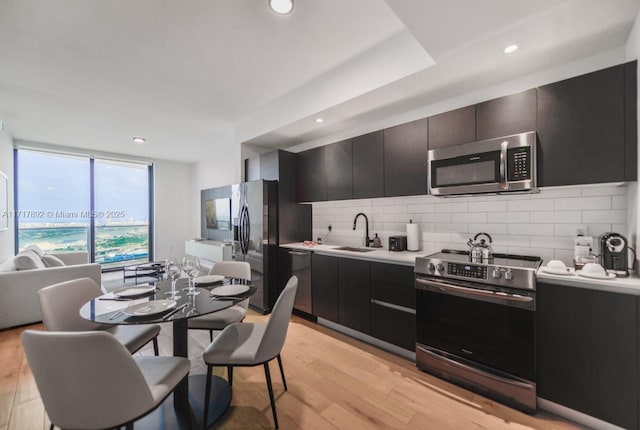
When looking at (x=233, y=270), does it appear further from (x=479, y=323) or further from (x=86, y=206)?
(x=86, y=206)

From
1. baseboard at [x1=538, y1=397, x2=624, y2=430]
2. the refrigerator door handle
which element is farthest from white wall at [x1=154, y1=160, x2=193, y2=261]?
baseboard at [x1=538, y1=397, x2=624, y2=430]

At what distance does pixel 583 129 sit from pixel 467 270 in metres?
1.22

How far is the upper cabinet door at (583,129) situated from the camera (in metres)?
1.71

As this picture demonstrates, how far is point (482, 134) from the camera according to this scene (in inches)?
86.7

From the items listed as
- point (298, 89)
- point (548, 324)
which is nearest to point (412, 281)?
point (548, 324)

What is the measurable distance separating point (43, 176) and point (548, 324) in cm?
791

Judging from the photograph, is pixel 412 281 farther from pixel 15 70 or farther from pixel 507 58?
pixel 15 70

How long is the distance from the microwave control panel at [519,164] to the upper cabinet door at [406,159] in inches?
26.6

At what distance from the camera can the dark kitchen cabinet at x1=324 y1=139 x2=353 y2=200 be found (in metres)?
3.16

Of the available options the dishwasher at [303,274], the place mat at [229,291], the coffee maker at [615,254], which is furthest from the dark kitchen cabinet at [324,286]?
the coffee maker at [615,254]

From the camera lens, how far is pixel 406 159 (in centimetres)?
267

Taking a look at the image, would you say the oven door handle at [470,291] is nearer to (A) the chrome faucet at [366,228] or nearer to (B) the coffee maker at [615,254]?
(B) the coffee maker at [615,254]

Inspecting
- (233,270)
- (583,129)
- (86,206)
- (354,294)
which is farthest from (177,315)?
(86,206)

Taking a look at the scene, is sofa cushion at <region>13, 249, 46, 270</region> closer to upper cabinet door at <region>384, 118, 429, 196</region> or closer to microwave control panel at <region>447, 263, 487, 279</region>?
upper cabinet door at <region>384, 118, 429, 196</region>
